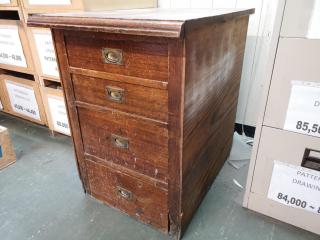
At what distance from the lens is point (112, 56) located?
2.51ft

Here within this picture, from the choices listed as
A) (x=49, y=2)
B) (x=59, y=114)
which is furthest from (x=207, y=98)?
(x=59, y=114)

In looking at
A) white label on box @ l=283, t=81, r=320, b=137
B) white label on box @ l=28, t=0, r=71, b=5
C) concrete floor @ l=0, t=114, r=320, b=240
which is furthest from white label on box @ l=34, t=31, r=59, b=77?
white label on box @ l=283, t=81, r=320, b=137

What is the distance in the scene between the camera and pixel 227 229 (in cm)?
103

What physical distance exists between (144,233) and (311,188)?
0.65 m

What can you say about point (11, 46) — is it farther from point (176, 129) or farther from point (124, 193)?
point (176, 129)

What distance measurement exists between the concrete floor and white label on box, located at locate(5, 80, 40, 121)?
406 millimetres

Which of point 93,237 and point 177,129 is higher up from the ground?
point 177,129

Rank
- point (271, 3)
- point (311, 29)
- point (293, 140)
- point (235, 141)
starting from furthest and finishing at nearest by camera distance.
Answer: point (235, 141) → point (271, 3) → point (293, 140) → point (311, 29)

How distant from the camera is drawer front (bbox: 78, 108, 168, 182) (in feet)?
2.70

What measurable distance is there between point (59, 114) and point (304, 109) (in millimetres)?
1308

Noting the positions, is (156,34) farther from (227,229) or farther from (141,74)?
(227,229)

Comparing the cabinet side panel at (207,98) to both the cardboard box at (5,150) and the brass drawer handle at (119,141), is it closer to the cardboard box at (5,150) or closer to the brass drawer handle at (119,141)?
the brass drawer handle at (119,141)

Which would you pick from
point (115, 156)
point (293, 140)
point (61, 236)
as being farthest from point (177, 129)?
point (61, 236)

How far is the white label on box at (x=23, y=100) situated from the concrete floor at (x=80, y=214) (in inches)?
16.0
